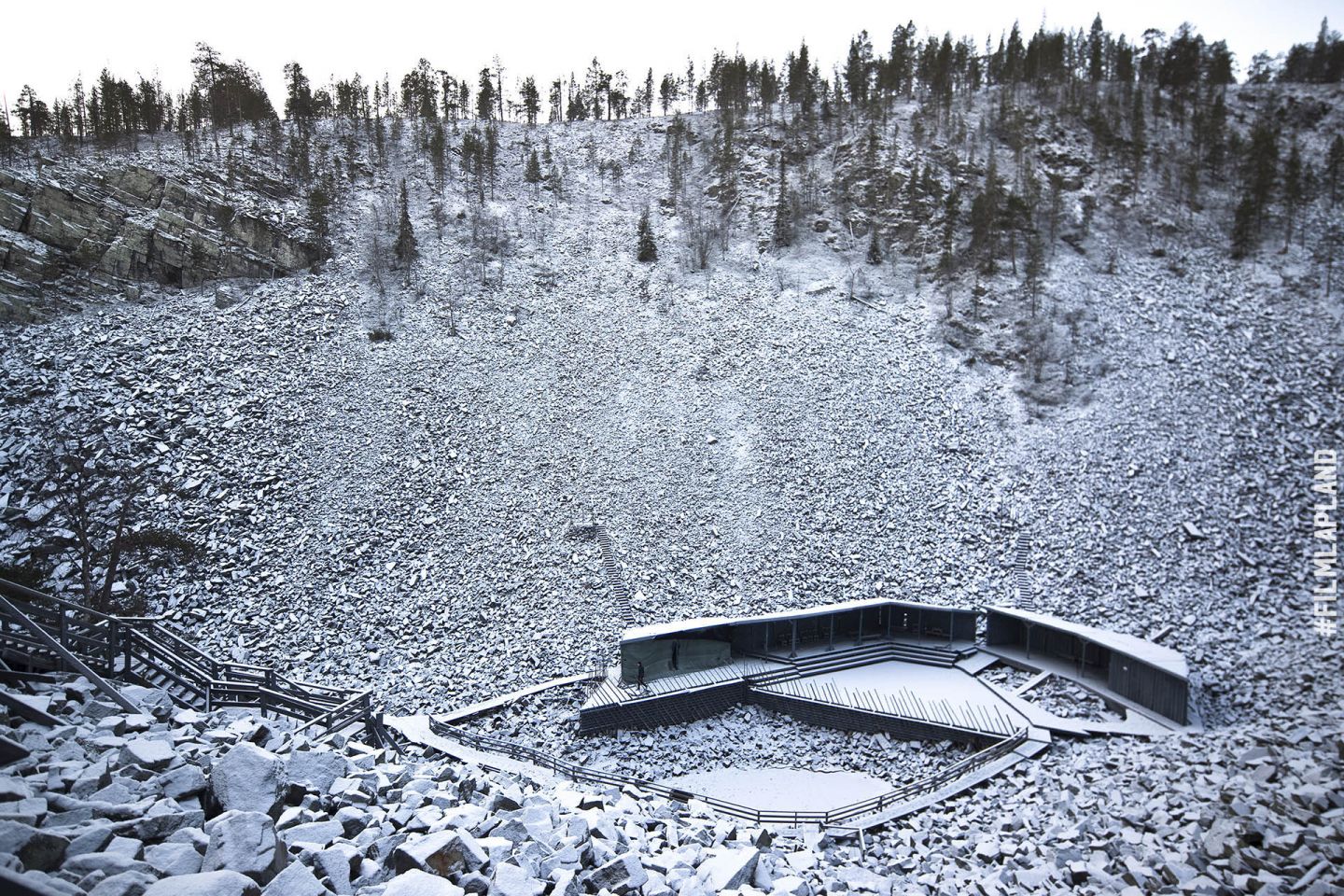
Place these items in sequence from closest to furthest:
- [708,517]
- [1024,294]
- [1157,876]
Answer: [1157,876] → [708,517] → [1024,294]

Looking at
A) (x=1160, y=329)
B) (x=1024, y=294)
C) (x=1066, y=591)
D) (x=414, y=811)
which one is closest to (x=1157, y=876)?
(x=414, y=811)

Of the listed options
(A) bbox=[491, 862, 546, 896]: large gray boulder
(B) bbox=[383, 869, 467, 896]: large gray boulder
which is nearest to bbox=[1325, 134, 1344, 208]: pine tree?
(A) bbox=[491, 862, 546, 896]: large gray boulder

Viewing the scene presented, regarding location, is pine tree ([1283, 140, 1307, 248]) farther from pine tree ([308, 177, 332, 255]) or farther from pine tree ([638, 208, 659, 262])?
pine tree ([308, 177, 332, 255])

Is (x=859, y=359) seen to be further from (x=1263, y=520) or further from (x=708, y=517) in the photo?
(x=1263, y=520)

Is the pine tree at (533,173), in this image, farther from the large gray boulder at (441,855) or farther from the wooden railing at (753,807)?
the large gray boulder at (441,855)

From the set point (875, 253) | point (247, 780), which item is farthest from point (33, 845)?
point (875, 253)

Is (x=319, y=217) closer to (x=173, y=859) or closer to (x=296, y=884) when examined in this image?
(x=173, y=859)
